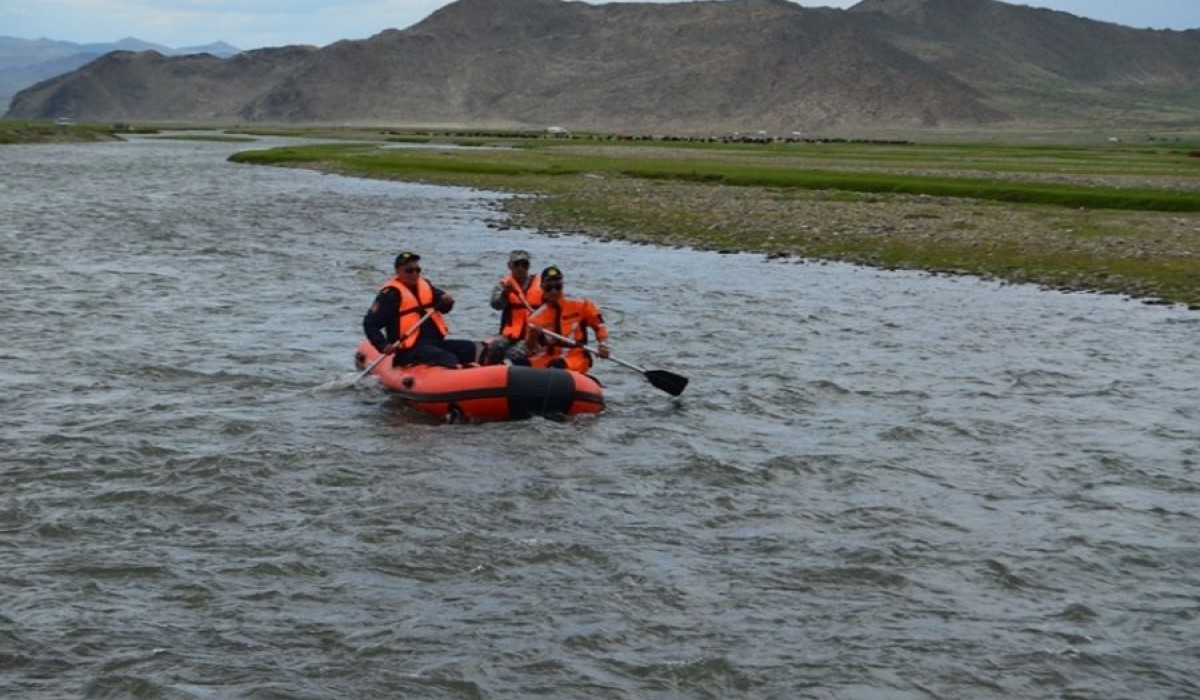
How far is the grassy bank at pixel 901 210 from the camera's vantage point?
3206 centimetres

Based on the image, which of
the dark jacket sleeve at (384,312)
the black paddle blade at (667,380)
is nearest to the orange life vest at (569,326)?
the black paddle blade at (667,380)

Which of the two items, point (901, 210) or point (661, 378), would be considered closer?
point (661, 378)

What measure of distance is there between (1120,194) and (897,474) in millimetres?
34583

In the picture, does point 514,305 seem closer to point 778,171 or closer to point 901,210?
point 901,210

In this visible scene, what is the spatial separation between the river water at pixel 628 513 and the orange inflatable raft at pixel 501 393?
28 centimetres

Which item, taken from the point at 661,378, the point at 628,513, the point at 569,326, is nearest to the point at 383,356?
the point at 569,326

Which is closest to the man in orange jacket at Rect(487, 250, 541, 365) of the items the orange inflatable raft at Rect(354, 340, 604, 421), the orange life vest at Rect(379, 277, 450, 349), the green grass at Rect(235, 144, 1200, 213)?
the orange life vest at Rect(379, 277, 450, 349)

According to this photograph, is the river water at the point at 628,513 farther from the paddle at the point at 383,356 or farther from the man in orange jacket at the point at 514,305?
the man in orange jacket at the point at 514,305

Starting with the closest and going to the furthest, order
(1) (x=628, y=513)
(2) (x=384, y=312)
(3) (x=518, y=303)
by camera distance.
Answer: (1) (x=628, y=513) < (2) (x=384, y=312) < (3) (x=518, y=303)

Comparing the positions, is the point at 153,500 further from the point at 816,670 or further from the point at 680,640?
the point at 816,670

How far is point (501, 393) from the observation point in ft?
55.8

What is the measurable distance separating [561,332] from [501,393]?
74.9 inches

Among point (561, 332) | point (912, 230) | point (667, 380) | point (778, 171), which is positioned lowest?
point (667, 380)

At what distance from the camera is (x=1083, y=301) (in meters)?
27.7
